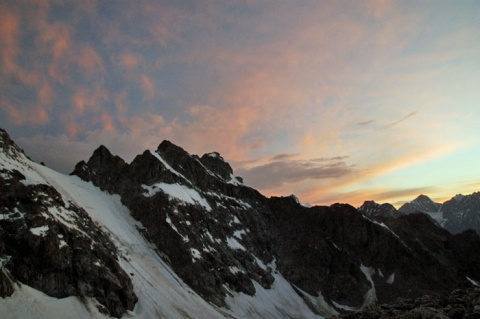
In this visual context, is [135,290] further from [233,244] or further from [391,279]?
[391,279]

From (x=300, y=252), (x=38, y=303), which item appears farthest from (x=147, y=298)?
(x=300, y=252)

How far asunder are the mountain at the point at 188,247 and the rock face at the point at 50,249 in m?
0.25

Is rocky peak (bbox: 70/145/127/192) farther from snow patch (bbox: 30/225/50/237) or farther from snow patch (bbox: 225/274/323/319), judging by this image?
snow patch (bbox: 225/274/323/319)

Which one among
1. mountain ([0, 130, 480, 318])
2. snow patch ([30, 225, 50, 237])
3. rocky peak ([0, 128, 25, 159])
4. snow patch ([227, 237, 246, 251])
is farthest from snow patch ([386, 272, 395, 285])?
rocky peak ([0, 128, 25, 159])

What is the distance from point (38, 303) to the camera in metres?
55.8

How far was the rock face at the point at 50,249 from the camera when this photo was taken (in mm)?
60594

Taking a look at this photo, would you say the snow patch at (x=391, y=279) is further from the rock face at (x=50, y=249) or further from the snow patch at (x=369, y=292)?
the rock face at (x=50, y=249)

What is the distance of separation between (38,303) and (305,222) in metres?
132

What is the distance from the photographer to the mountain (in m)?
65.6

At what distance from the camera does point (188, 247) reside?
355 ft

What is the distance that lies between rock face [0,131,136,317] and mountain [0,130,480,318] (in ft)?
0.82

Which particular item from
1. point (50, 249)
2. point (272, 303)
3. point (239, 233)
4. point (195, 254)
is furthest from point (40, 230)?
point (239, 233)

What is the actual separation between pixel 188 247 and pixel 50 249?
4776 cm

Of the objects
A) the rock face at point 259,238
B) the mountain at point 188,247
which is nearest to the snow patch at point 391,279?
the rock face at point 259,238
